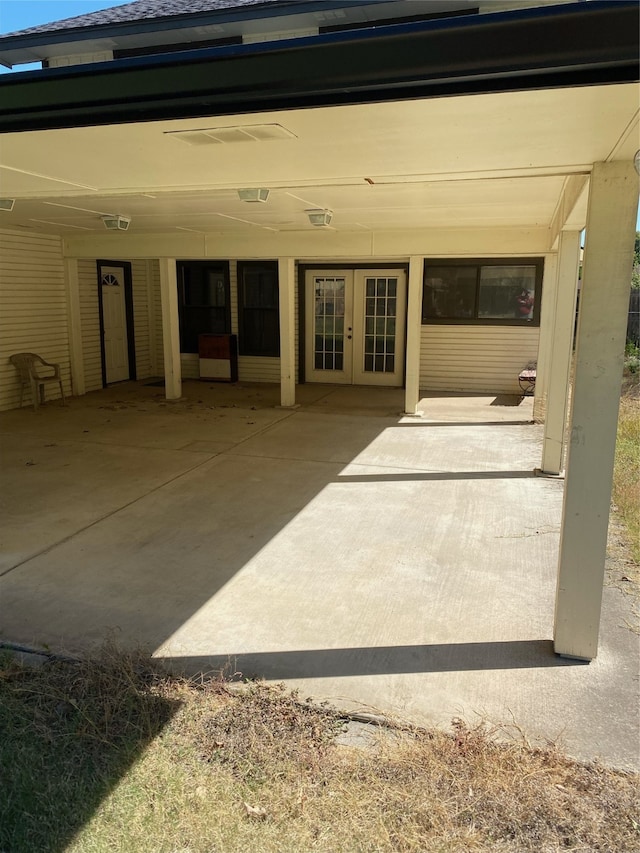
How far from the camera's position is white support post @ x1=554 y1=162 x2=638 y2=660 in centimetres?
294

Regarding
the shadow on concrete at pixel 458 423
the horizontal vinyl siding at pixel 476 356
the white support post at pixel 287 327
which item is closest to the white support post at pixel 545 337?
the shadow on concrete at pixel 458 423

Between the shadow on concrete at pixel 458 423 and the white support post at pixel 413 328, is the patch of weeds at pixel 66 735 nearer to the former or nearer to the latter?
the shadow on concrete at pixel 458 423

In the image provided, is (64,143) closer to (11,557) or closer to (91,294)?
(11,557)

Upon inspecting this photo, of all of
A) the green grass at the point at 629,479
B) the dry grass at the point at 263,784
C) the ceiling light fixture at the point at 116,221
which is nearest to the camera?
the dry grass at the point at 263,784

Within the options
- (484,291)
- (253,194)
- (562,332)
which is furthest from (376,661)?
(484,291)

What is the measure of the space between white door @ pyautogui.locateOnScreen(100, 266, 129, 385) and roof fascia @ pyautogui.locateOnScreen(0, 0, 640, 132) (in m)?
9.74

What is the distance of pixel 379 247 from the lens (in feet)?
29.7

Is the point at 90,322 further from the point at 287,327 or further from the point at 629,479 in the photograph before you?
the point at 629,479

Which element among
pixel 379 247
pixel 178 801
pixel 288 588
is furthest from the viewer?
pixel 379 247

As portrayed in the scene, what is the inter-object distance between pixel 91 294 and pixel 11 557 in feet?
25.7

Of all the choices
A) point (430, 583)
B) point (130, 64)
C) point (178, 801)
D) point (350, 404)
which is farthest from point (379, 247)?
point (178, 801)

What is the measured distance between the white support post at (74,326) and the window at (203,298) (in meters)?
2.58

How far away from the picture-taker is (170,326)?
10656mm

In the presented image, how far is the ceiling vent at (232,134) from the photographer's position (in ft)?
8.98
